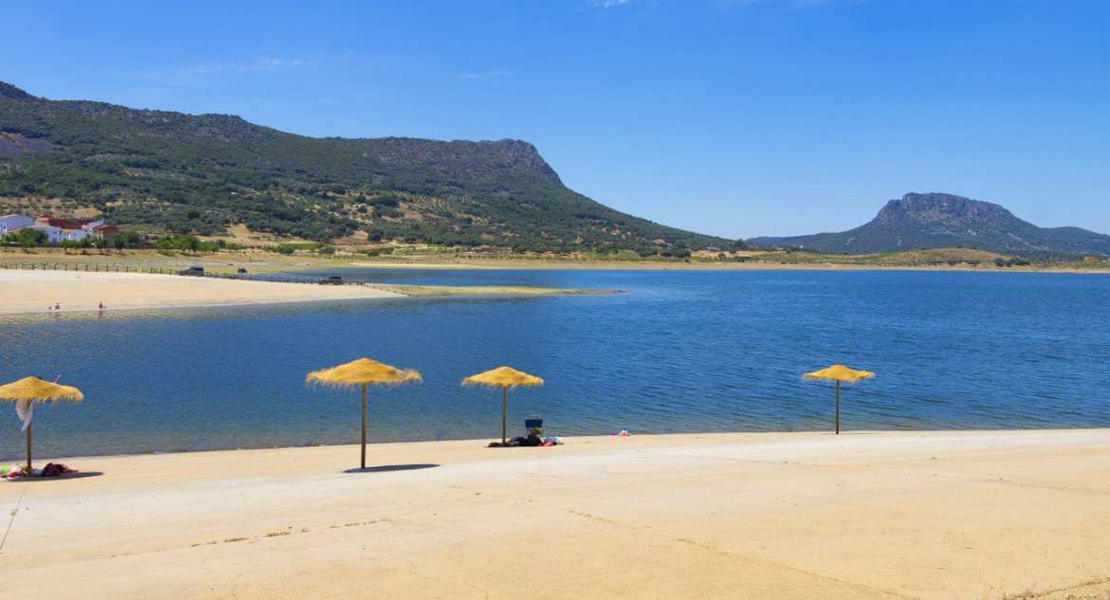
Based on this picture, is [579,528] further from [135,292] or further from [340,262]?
[340,262]

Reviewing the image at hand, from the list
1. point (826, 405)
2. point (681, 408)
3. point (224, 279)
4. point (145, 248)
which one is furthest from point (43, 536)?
point (145, 248)

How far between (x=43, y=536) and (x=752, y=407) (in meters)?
22.6

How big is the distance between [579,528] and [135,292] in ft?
190

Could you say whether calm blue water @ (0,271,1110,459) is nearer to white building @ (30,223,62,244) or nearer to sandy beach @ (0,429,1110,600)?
sandy beach @ (0,429,1110,600)

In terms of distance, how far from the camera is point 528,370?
119ft

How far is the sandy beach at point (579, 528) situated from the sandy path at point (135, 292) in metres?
43.1

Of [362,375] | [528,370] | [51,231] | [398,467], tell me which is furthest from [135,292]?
[51,231]

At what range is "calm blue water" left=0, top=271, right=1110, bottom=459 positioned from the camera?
79.3ft

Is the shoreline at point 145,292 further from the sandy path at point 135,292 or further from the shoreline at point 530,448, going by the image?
the shoreline at point 530,448

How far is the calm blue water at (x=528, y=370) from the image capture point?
24.2 m

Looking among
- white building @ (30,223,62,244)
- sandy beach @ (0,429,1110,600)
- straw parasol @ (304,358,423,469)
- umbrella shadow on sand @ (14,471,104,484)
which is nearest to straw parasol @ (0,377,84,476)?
umbrella shadow on sand @ (14,471,104,484)

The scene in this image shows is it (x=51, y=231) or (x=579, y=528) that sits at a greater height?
(x=51, y=231)

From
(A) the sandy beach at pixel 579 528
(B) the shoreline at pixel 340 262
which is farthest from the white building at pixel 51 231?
(A) the sandy beach at pixel 579 528

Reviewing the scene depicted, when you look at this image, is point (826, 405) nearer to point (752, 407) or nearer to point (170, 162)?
point (752, 407)
